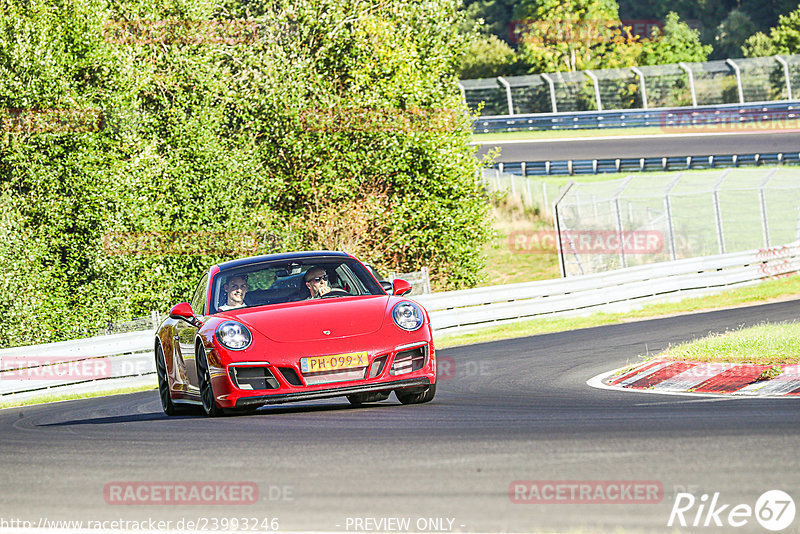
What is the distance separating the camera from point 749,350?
11.9 m

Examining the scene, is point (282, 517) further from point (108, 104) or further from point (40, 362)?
point (108, 104)

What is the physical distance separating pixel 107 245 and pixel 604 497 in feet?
72.8

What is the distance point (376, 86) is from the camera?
31562 mm

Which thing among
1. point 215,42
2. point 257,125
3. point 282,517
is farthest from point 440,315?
point 282,517

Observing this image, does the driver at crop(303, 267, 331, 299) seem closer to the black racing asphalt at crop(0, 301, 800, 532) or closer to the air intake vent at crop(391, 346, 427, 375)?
the black racing asphalt at crop(0, 301, 800, 532)

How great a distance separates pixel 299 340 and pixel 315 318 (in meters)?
0.33
